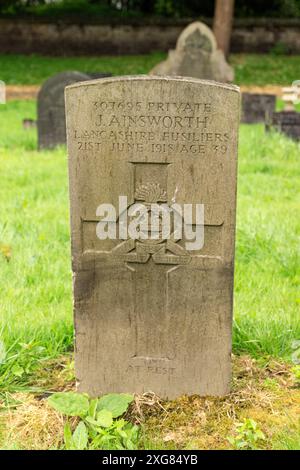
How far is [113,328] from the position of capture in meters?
2.74

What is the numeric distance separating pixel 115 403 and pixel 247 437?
556 millimetres

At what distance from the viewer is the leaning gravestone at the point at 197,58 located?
1258cm

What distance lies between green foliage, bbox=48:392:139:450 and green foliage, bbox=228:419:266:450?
1.31 feet

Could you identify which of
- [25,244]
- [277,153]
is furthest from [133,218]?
[277,153]

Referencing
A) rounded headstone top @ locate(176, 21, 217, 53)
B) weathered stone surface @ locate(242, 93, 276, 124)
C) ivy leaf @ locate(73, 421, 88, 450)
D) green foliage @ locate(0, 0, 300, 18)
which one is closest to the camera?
ivy leaf @ locate(73, 421, 88, 450)

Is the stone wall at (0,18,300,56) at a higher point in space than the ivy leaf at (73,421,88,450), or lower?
higher

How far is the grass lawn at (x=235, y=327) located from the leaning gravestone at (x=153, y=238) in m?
0.19

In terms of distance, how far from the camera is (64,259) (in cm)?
424

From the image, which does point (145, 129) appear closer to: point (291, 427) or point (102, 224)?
point (102, 224)

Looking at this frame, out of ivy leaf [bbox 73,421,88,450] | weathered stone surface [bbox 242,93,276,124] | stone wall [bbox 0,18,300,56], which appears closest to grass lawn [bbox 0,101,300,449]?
ivy leaf [bbox 73,421,88,450]

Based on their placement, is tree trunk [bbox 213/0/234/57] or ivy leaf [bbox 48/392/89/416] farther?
tree trunk [bbox 213/0/234/57]

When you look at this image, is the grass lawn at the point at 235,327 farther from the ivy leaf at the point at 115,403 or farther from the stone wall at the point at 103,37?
the stone wall at the point at 103,37

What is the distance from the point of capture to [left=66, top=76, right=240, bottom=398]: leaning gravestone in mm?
2479

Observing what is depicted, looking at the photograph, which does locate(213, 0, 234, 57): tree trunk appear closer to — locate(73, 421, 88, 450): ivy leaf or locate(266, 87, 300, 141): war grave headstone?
locate(266, 87, 300, 141): war grave headstone
